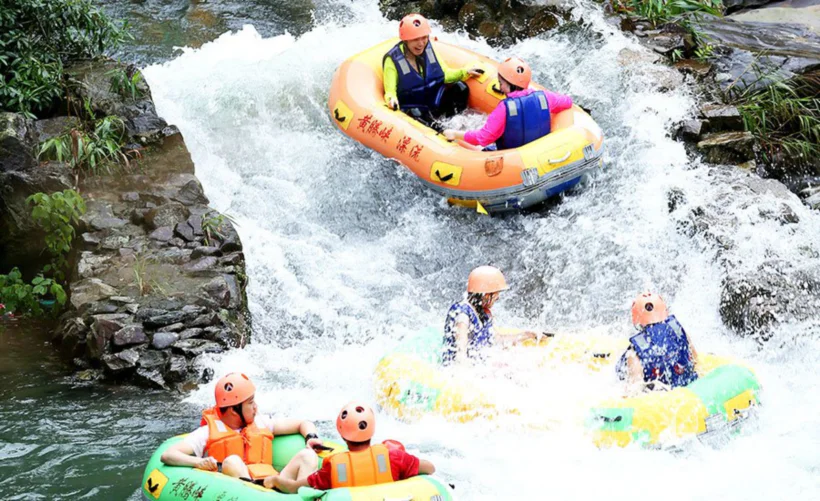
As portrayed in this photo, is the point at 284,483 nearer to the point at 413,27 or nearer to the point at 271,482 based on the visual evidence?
the point at 271,482

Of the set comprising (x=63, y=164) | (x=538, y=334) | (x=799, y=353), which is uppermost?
(x=63, y=164)

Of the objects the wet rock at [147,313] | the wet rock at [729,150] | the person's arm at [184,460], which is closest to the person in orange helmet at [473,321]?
the person's arm at [184,460]

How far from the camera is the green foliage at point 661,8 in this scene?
12263 mm

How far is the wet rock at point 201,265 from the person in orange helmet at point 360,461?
373 cm

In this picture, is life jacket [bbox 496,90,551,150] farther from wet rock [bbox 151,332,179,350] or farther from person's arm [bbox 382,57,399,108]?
wet rock [bbox 151,332,179,350]

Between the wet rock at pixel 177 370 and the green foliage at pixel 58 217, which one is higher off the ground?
the green foliage at pixel 58 217

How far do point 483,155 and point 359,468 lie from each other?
195 inches

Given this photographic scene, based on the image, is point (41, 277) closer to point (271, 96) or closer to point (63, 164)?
point (63, 164)

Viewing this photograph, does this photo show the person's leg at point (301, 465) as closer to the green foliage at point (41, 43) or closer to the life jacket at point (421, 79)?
the green foliage at point (41, 43)

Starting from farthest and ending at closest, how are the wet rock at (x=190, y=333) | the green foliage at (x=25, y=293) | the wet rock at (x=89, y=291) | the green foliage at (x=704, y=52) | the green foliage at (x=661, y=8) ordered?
the green foliage at (x=661, y=8) < the green foliage at (x=704, y=52) < the green foliage at (x=25, y=293) < the wet rock at (x=89, y=291) < the wet rock at (x=190, y=333)

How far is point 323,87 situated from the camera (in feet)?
38.5

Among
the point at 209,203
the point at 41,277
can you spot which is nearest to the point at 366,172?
the point at 209,203

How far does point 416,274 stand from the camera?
9492 mm

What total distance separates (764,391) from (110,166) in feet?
19.7
